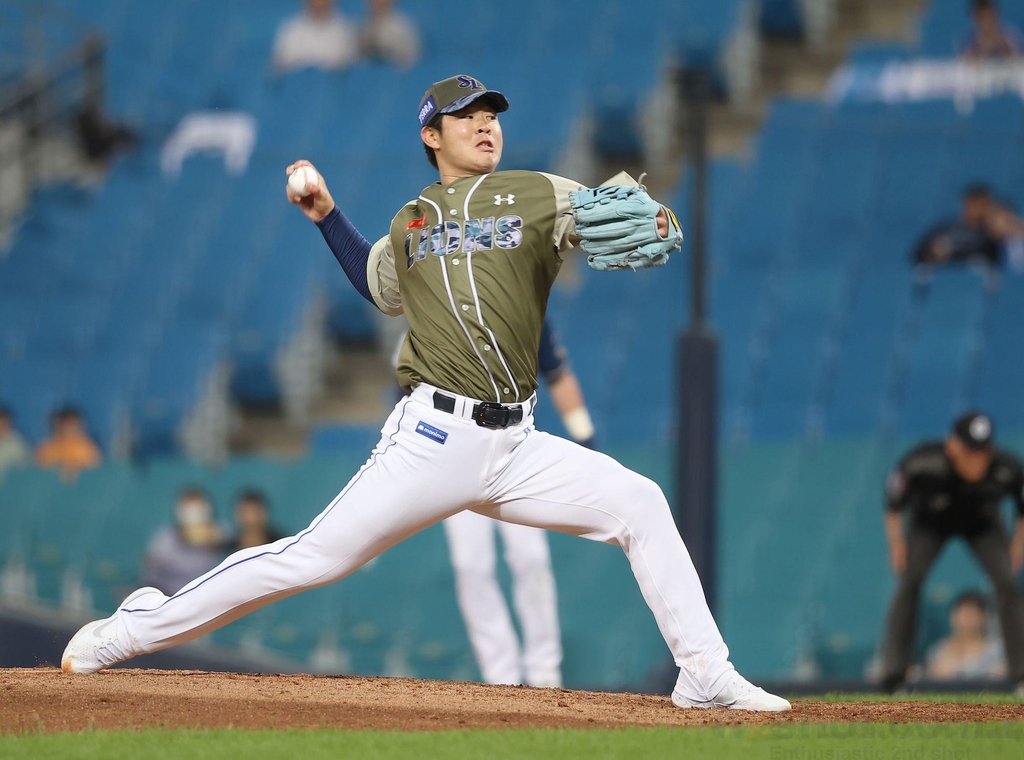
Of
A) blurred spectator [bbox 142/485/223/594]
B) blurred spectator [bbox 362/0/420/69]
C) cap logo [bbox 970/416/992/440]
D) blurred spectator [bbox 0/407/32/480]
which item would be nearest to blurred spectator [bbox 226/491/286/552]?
blurred spectator [bbox 142/485/223/594]

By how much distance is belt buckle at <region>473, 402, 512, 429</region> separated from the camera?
148 inches

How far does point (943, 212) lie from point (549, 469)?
7391 millimetres

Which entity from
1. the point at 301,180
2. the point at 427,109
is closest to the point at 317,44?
the point at 427,109

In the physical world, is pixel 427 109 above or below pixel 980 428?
above

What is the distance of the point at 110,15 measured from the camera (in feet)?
45.9

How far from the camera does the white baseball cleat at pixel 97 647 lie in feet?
13.2

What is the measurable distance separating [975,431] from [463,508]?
150 inches

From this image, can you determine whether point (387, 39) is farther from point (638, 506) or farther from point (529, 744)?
point (529, 744)

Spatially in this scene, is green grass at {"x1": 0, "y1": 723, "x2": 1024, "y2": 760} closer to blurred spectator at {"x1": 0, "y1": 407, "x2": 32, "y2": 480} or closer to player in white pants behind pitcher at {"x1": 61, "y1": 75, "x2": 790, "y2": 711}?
player in white pants behind pitcher at {"x1": 61, "y1": 75, "x2": 790, "y2": 711}

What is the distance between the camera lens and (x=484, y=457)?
147 inches

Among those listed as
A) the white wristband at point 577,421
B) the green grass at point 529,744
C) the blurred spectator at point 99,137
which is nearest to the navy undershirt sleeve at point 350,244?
the green grass at point 529,744

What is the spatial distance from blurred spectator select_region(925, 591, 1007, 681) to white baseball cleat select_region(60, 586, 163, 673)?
15.8 ft

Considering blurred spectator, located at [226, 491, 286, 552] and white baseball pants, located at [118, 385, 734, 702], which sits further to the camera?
blurred spectator, located at [226, 491, 286, 552]

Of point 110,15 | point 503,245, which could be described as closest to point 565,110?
point 110,15
